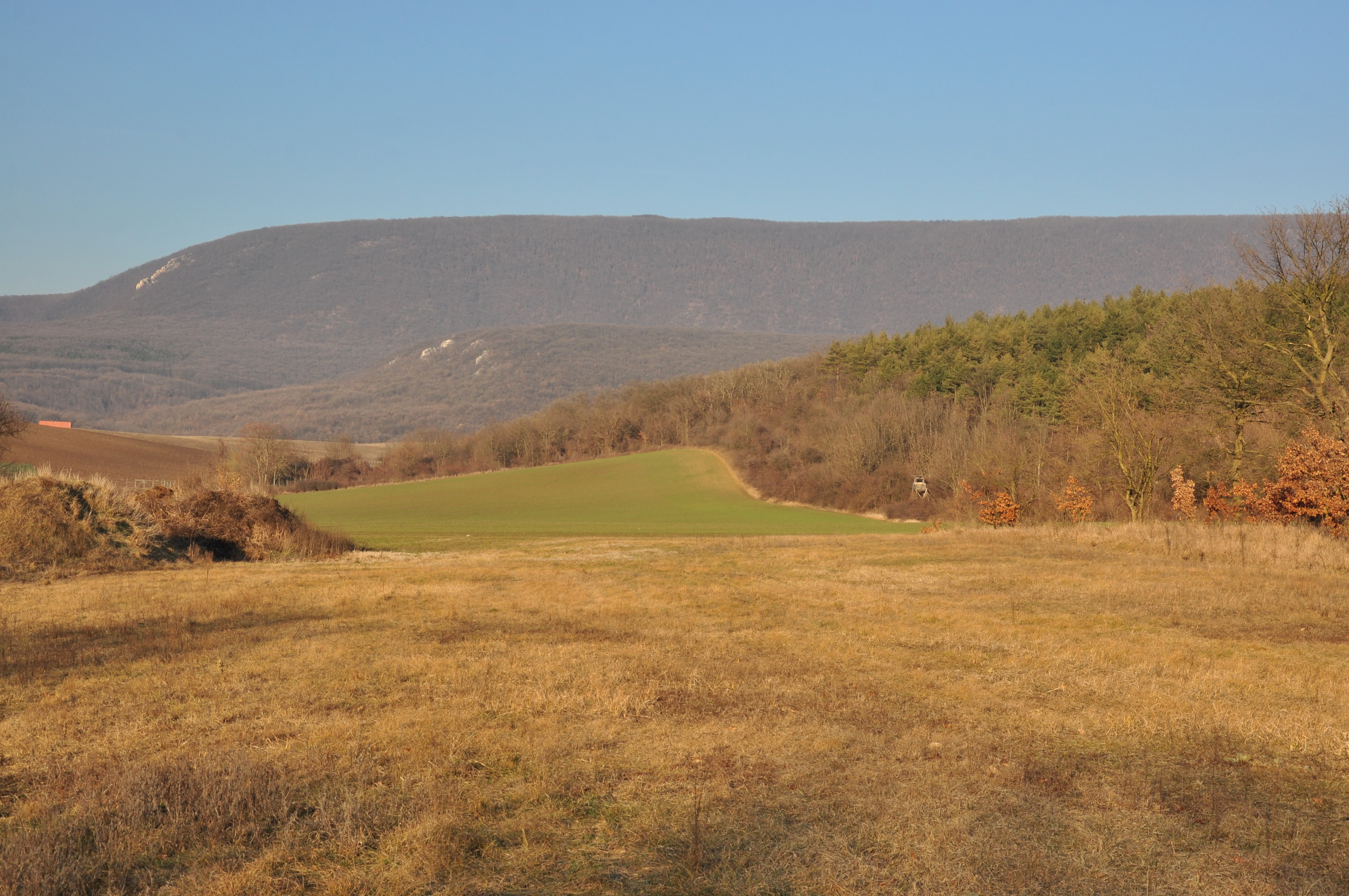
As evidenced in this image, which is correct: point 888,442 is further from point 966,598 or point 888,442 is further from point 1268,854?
point 1268,854

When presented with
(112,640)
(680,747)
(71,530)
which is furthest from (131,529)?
(680,747)

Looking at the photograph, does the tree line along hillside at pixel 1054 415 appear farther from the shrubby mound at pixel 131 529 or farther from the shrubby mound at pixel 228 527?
the shrubby mound at pixel 131 529

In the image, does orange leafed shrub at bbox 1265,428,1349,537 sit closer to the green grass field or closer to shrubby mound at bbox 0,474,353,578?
the green grass field

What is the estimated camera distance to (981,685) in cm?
1081

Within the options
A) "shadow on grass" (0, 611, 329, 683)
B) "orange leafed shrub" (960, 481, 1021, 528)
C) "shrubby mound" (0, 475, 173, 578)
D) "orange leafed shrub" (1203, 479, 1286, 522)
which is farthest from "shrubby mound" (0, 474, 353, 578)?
"orange leafed shrub" (1203, 479, 1286, 522)

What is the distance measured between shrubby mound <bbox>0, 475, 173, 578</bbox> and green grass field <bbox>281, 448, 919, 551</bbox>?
1136 centimetres

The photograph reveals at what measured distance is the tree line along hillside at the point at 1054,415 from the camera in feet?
114

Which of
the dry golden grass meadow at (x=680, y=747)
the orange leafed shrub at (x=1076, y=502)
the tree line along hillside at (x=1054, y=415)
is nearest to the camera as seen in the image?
the dry golden grass meadow at (x=680, y=747)

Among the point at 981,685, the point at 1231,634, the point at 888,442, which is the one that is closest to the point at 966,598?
the point at 1231,634

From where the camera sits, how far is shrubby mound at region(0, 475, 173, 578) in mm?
24297

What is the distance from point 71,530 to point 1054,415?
5979cm

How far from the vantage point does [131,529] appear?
2708cm

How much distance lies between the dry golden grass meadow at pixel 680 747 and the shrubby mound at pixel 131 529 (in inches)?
307

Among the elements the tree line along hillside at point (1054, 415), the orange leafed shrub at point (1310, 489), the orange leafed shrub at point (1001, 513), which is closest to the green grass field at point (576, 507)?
the tree line along hillside at point (1054, 415)
